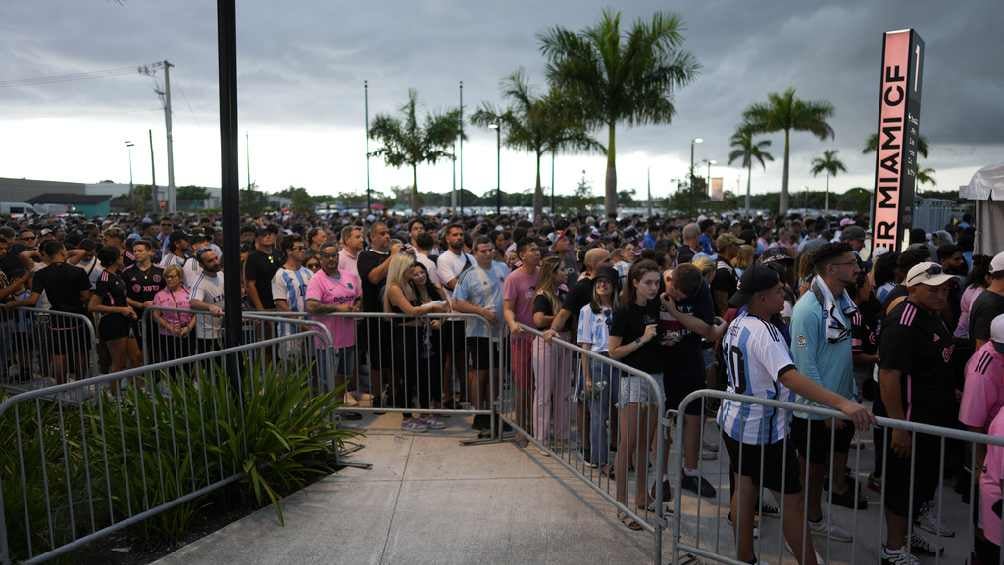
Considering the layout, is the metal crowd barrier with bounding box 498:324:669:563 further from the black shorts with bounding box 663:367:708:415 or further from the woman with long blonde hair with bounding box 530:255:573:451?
the black shorts with bounding box 663:367:708:415

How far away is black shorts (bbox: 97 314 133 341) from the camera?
7.66m

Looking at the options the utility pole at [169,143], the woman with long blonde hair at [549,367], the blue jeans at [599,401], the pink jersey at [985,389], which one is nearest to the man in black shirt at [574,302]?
the woman with long blonde hair at [549,367]

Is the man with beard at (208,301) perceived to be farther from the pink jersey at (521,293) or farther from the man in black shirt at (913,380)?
the man in black shirt at (913,380)

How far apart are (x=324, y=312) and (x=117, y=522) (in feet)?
9.53

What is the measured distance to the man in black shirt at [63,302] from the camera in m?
7.49

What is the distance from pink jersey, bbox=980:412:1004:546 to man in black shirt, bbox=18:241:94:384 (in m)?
7.82

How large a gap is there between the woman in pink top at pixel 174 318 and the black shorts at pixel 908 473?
6212 millimetres

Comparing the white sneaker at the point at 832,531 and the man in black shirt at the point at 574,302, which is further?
the man in black shirt at the point at 574,302

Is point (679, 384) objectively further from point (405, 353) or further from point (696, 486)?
point (405, 353)

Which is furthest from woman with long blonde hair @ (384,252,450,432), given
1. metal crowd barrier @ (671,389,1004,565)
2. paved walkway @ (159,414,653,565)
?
metal crowd barrier @ (671,389,1004,565)

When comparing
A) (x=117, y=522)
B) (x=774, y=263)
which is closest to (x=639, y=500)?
(x=774, y=263)

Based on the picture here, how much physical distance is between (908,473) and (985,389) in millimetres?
623

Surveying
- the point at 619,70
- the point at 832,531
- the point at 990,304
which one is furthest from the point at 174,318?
the point at 619,70

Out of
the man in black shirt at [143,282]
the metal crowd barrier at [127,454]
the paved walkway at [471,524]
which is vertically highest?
the man in black shirt at [143,282]
